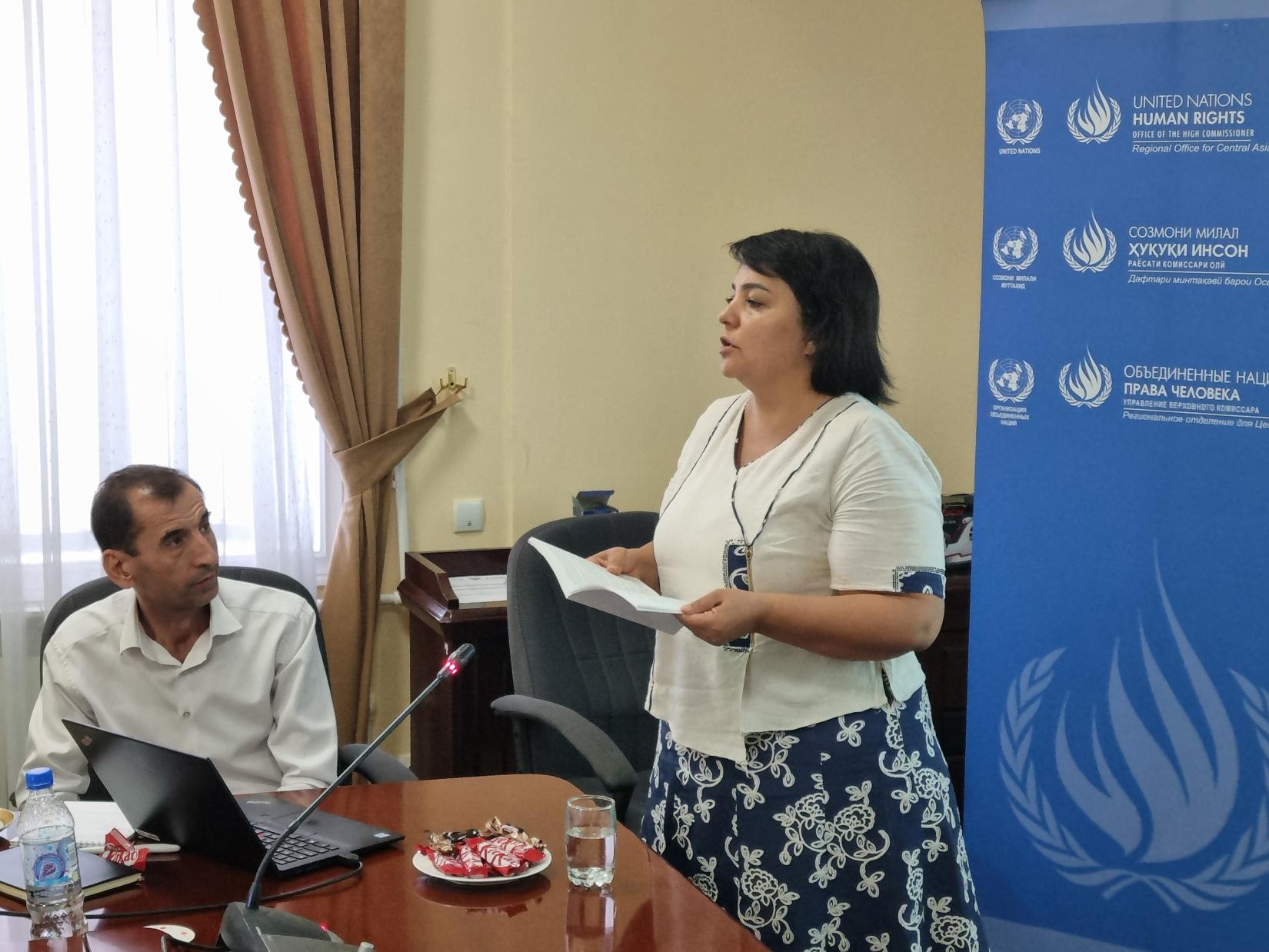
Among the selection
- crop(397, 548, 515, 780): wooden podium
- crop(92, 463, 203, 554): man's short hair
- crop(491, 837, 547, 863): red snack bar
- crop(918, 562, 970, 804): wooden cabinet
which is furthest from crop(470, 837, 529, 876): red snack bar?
crop(918, 562, 970, 804): wooden cabinet

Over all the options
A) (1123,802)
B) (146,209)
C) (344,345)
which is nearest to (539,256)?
(344,345)

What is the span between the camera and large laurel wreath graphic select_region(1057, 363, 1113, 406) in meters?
2.47

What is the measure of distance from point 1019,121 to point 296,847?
1998 mm

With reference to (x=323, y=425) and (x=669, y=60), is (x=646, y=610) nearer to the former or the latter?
(x=323, y=425)

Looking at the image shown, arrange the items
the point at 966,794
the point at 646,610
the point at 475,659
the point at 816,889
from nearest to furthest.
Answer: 1. the point at 646,610
2. the point at 816,889
3. the point at 966,794
4. the point at 475,659

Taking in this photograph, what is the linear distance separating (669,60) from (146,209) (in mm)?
1467

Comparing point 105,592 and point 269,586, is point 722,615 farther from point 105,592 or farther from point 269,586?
point 105,592

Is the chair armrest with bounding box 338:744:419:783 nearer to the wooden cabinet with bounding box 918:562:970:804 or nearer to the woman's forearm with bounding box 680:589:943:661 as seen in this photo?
the woman's forearm with bounding box 680:589:943:661

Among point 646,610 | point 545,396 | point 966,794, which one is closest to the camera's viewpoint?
point 646,610

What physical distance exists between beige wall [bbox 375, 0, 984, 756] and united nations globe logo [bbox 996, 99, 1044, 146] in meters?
1.10

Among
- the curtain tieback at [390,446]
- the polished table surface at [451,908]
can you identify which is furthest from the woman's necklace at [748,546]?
the curtain tieback at [390,446]

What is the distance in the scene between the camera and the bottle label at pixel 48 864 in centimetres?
132

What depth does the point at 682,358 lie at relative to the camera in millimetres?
3510

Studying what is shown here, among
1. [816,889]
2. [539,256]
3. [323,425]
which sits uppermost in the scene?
[539,256]
